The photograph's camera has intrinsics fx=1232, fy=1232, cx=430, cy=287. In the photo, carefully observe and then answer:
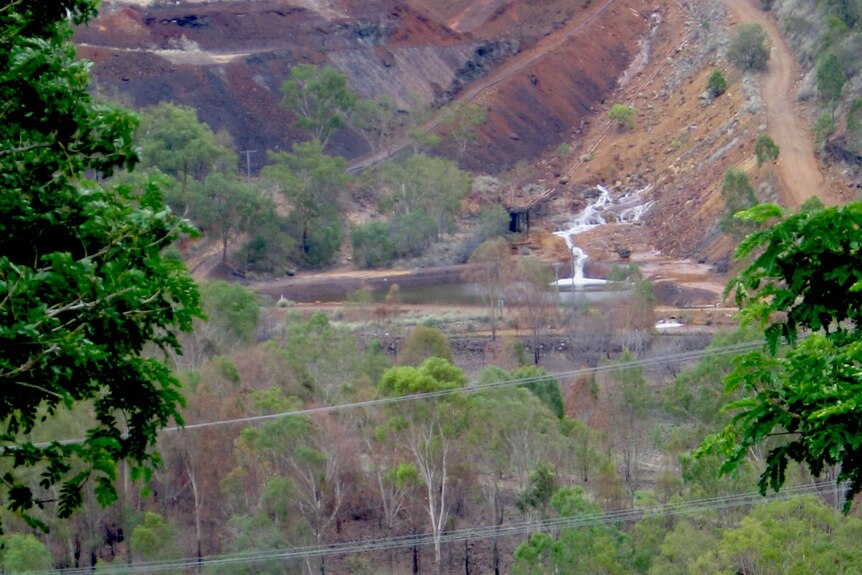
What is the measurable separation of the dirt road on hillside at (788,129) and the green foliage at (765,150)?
68cm

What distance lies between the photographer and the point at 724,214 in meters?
54.7

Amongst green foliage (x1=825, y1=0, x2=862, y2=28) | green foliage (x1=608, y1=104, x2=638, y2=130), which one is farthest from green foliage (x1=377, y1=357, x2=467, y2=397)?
green foliage (x1=608, y1=104, x2=638, y2=130)

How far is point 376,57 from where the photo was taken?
250 feet

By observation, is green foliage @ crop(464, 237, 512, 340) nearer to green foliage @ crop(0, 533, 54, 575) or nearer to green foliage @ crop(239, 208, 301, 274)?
green foliage @ crop(239, 208, 301, 274)

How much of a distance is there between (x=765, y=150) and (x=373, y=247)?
18.4 metres

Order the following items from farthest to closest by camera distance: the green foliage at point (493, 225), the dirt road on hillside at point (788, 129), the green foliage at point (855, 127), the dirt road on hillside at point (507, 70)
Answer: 1. the dirt road on hillside at point (507, 70)
2. the green foliage at point (493, 225)
3. the green foliage at point (855, 127)
4. the dirt road on hillside at point (788, 129)

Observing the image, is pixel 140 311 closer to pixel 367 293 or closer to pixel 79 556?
pixel 79 556

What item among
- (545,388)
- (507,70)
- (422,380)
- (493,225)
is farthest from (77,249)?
(507,70)

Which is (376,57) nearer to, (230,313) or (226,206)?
(226,206)

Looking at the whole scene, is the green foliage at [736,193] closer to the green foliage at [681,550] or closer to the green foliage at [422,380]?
the green foliage at [422,380]

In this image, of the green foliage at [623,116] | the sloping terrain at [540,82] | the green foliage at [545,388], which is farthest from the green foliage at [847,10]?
the green foliage at [545,388]

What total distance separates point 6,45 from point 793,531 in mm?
14882

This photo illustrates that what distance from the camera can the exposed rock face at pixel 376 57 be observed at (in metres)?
66.3

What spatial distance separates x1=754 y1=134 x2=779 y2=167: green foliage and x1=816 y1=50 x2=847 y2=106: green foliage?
17.1ft
